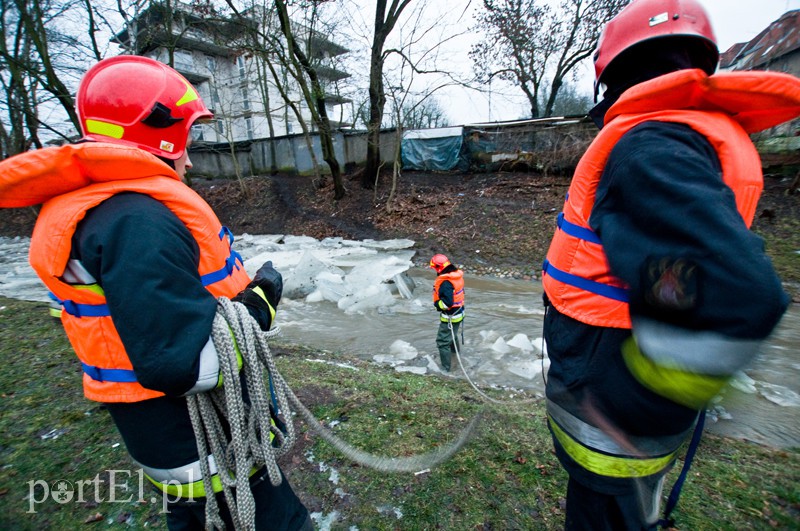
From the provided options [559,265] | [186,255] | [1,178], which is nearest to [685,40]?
[559,265]

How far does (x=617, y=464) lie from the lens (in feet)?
4.42

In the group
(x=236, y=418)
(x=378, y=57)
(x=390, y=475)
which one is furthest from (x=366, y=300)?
(x=378, y=57)

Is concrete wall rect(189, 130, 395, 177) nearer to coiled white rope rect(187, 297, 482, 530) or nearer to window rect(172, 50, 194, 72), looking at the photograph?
window rect(172, 50, 194, 72)

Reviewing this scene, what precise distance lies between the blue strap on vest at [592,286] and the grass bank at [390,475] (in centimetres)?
169

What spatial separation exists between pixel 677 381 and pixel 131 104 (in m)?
2.19

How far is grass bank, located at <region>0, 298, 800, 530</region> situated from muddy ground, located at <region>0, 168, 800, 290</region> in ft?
26.5

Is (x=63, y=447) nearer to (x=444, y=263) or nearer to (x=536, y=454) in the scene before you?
(x=536, y=454)

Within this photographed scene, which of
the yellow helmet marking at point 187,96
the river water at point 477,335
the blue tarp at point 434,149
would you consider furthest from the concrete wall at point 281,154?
the yellow helmet marking at point 187,96

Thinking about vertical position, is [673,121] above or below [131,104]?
below

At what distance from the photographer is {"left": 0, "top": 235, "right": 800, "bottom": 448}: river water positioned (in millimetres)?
4457

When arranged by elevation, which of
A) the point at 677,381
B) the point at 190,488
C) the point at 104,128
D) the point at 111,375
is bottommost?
the point at 190,488

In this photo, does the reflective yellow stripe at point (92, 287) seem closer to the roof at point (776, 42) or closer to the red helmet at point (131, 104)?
the red helmet at point (131, 104)

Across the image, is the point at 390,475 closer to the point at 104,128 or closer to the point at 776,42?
the point at 104,128

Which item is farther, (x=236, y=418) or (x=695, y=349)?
(x=236, y=418)
